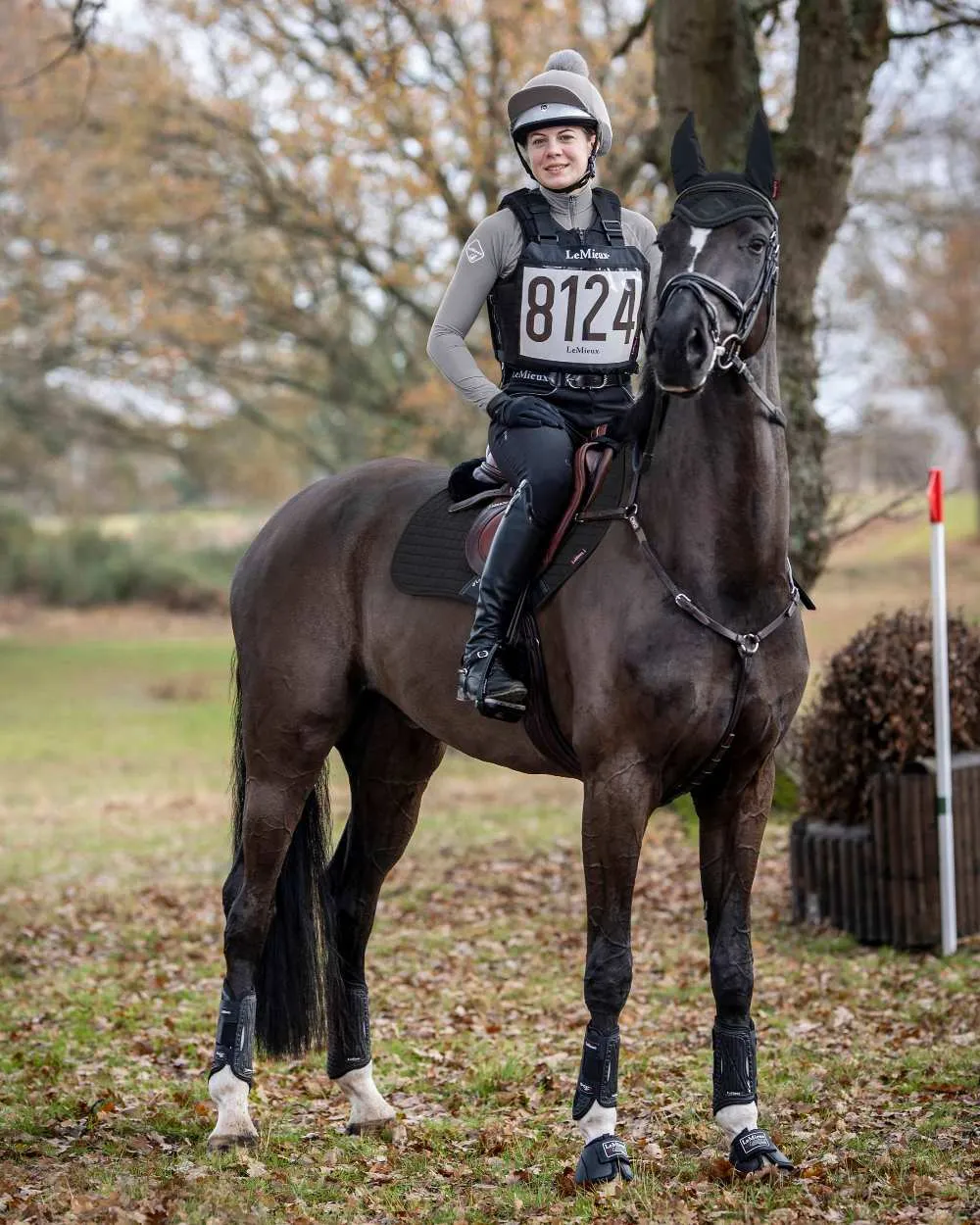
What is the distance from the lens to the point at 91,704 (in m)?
21.1

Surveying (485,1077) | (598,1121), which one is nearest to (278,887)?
(485,1077)

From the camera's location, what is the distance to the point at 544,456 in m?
4.26

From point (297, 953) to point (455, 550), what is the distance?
173 cm

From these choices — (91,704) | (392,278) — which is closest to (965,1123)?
(392,278)

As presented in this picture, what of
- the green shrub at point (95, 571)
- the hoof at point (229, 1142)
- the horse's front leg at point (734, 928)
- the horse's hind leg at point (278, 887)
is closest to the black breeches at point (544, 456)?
the horse's front leg at point (734, 928)

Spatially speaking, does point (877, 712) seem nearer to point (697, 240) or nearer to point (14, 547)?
point (697, 240)

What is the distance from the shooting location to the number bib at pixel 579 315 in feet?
14.2

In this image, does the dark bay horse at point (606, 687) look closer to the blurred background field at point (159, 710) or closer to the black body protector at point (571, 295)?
the black body protector at point (571, 295)

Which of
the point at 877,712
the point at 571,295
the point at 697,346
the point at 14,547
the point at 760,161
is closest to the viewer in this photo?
the point at 697,346

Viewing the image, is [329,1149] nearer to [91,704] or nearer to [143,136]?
[143,136]

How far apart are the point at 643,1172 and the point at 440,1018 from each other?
247 cm

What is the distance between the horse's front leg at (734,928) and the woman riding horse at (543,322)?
0.79 metres

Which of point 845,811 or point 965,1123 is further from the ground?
point 845,811

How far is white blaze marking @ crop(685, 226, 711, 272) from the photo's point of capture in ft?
12.8
